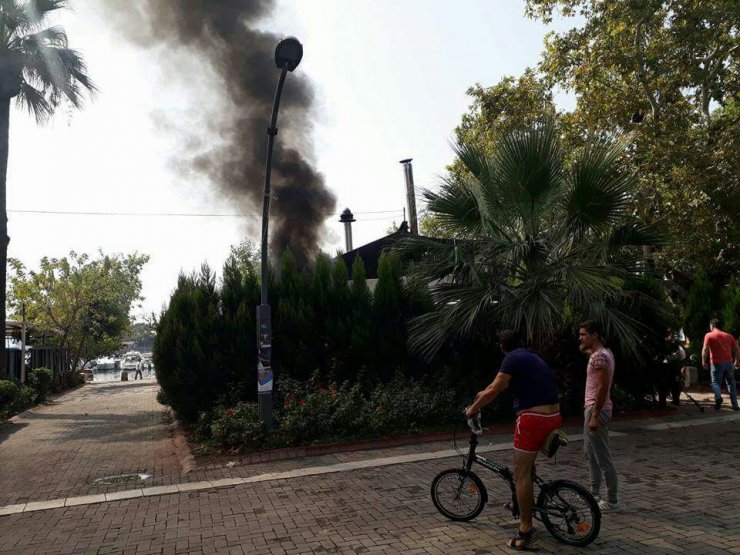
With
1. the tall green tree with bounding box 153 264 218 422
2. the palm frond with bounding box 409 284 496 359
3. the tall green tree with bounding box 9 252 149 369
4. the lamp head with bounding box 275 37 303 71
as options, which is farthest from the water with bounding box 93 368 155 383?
the lamp head with bounding box 275 37 303 71

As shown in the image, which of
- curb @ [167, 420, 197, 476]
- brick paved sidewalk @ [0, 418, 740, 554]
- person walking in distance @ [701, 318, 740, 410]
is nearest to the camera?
brick paved sidewalk @ [0, 418, 740, 554]

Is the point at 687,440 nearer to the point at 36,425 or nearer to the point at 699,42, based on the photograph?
the point at 699,42

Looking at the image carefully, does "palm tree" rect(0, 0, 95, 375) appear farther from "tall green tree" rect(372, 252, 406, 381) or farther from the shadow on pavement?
"tall green tree" rect(372, 252, 406, 381)

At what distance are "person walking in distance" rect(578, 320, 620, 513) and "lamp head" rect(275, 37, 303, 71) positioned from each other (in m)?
6.27

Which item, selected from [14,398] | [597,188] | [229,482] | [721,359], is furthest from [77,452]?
[721,359]

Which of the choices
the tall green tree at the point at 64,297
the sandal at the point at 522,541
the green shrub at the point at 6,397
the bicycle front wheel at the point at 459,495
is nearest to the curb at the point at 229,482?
the bicycle front wheel at the point at 459,495

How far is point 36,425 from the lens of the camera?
1372 centimetres

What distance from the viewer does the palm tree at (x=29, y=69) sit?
16828mm

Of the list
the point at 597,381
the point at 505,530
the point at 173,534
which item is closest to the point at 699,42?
the point at 597,381

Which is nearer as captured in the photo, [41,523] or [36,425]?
[41,523]

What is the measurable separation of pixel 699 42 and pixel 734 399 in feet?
25.0

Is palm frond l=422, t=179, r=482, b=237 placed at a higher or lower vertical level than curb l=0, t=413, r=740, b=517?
higher

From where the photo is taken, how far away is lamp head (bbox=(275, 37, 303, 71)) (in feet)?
31.3

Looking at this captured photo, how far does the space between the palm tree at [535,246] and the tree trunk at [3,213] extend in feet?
38.3
